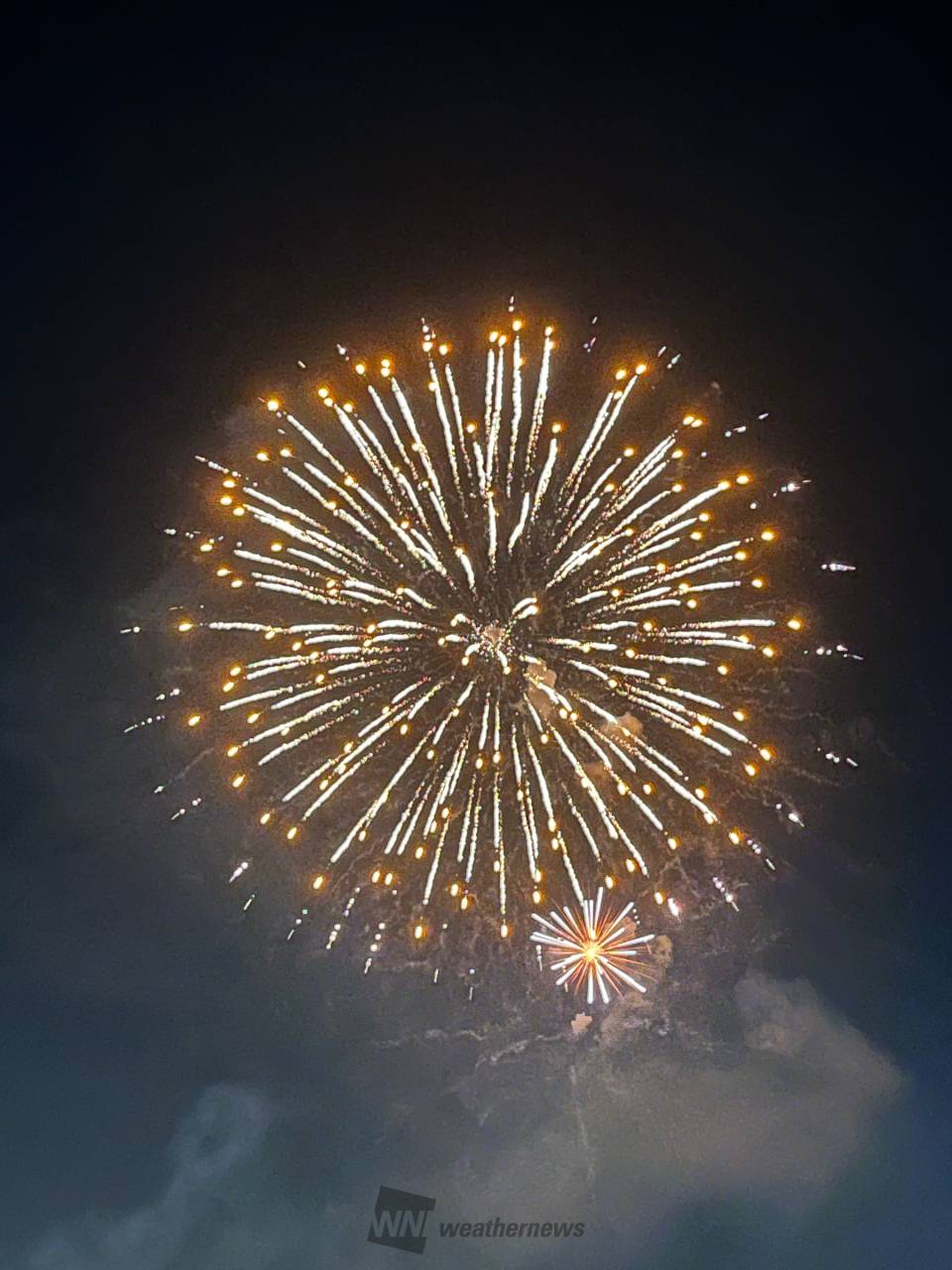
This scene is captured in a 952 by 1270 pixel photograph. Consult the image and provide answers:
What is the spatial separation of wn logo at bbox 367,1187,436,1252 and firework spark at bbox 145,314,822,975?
4.44 meters

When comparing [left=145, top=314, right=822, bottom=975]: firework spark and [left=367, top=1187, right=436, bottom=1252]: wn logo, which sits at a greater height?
[left=145, top=314, right=822, bottom=975]: firework spark

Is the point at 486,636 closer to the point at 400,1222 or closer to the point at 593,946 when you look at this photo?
the point at 593,946

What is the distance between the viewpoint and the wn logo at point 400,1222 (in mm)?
16438

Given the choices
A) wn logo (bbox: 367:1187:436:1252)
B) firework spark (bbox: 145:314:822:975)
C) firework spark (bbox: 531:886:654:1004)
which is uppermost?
firework spark (bbox: 145:314:822:975)

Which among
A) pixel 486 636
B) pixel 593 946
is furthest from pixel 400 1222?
pixel 486 636

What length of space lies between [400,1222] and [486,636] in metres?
9.79

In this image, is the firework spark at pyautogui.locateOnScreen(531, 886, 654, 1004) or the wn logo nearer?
the firework spark at pyautogui.locateOnScreen(531, 886, 654, 1004)

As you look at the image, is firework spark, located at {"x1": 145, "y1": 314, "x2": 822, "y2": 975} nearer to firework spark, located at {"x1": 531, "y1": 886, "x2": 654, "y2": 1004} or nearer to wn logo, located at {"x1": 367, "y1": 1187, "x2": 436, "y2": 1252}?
firework spark, located at {"x1": 531, "y1": 886, "x2": 654, "y2": 1004}

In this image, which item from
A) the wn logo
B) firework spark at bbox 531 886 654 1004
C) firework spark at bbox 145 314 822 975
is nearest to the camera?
firework spark at bbox 145 314 822 975

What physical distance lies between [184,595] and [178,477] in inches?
71.3

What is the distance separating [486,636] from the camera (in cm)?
1498

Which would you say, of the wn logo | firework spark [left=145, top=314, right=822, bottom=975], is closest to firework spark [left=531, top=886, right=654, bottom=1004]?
firework spark [left=145, top=314, right=822, bottom=975]

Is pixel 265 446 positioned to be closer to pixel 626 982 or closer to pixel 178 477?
pixel 178 477

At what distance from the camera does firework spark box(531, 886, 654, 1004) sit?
52.6 feet
